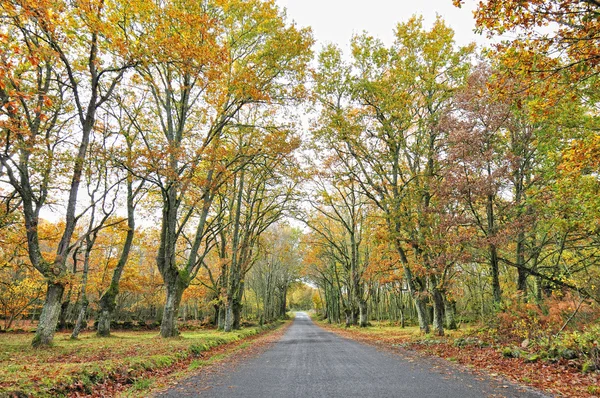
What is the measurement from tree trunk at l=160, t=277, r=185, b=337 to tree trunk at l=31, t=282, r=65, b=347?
14.8 feet

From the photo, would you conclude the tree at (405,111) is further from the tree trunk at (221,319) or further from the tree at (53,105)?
the tree trunk at (221,319)

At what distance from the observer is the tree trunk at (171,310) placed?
1522 centimetres

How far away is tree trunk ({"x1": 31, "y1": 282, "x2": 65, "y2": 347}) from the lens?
11258 mm

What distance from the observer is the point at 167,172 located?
12258 mm

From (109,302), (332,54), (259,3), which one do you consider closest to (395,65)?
(332,54)

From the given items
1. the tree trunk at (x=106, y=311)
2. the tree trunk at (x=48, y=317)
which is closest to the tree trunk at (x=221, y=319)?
the tree trunk at (x=106, y=311)

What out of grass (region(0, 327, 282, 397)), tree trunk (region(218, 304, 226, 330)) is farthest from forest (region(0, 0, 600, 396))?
tree trunk (region(218, 304, 226, 330))

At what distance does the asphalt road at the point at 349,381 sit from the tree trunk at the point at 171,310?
7.89m

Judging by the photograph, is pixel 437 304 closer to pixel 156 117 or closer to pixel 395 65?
pixel 395 65

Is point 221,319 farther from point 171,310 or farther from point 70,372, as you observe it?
point 70,372

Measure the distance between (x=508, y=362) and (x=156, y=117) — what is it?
18.6m

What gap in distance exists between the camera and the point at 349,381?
6375 millimetres

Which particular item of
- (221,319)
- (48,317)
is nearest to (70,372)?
(48,317)

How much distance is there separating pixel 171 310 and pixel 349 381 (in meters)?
11.7
